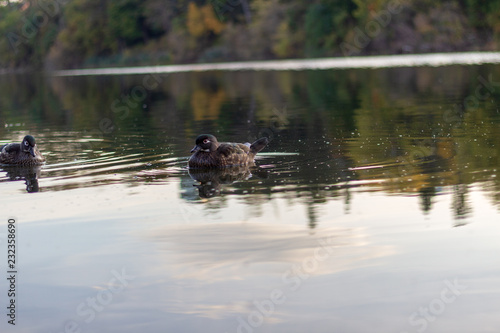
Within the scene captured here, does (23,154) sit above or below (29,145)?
below

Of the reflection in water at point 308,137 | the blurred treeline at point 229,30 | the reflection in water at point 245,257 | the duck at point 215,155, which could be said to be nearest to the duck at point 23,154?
the reflection in water at point 308,137

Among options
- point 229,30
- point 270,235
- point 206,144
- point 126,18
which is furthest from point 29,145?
point 126,18

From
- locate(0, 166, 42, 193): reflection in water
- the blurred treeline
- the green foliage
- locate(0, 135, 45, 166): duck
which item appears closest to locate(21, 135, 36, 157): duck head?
locate(0, 135, 45, 166): duck

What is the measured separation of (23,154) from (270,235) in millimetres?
7925

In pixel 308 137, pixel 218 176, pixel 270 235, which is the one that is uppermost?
pixel 270 235

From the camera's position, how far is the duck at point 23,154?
16.6 m

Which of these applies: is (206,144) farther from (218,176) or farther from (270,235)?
(270,235)

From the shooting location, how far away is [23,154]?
659 inches

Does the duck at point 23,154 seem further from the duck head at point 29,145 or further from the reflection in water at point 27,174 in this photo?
the reflection in water at point 27,174

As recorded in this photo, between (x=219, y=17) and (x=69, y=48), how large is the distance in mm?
33756

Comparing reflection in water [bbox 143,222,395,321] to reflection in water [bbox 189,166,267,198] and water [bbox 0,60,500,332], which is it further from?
reflection in water [bbox 189,166,267,198]

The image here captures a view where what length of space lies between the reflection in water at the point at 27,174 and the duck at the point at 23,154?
0.36ft

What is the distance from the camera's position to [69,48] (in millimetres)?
151875

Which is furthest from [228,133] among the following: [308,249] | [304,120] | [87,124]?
[308,249]
